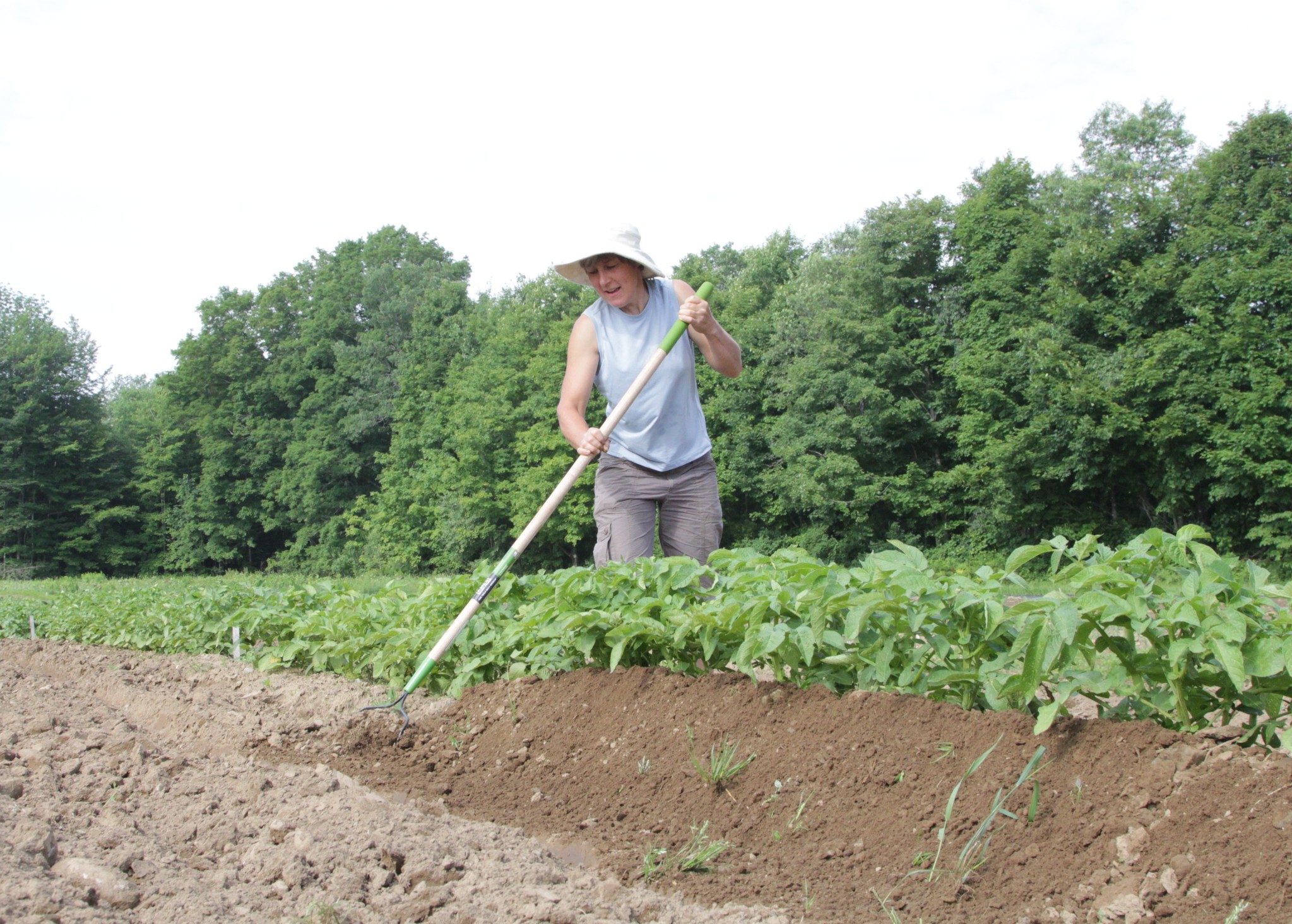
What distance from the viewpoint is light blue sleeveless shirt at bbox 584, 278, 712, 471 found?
4613mm

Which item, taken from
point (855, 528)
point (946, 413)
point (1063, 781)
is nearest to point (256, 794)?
point (1063, 781)

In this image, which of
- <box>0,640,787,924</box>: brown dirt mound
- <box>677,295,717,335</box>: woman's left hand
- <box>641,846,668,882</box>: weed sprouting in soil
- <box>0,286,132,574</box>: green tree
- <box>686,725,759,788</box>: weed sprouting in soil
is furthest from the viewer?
<box>0,286,132,574</box>: green tree

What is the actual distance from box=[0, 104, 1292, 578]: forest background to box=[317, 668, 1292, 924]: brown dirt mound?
73.9ft

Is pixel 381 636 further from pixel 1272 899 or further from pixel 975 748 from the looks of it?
pixel 1272 899

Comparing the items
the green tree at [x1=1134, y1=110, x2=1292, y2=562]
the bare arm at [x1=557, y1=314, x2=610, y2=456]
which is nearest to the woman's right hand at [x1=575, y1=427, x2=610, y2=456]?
the bare arm at [x1=557, y1=314, x2=610, y2=456]

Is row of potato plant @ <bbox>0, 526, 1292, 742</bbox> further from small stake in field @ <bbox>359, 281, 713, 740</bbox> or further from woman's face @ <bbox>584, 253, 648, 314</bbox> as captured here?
woman's face @ <bbox>584, 253, 648, 314</bbox>

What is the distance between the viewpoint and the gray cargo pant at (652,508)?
15.2 feet

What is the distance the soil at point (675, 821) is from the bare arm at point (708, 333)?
5.40 feet

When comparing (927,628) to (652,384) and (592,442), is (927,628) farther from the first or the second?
(652,384)

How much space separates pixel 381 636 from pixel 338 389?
149 ft

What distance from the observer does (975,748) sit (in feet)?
8.34

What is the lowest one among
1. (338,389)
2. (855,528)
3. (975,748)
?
(855,528)

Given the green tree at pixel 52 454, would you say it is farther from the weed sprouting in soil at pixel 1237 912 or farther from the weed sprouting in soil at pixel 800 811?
the weed sprouting in soil at pixel 1237 912

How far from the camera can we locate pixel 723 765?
9.38ft
